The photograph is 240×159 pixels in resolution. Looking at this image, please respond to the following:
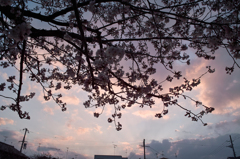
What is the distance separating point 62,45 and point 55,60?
69 centimetres

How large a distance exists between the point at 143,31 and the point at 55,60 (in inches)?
145

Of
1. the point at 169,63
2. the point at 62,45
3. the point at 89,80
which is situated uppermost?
the point at 62,45

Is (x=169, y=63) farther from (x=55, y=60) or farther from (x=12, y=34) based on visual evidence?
(x=55, y=60)

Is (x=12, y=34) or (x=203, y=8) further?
(x=203, y=8)

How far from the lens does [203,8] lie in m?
4.59

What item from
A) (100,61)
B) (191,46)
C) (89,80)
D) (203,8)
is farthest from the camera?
(191,46)

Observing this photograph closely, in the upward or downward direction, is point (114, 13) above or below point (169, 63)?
above

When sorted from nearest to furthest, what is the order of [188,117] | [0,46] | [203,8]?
1. [188,117]
2. [0,46]
3. [203,8]

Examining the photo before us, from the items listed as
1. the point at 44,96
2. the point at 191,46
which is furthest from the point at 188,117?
the point at 44,96

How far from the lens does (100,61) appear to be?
114 inches

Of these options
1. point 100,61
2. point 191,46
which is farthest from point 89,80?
point 191,46

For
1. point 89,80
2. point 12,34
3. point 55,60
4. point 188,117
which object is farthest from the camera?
point 55,60

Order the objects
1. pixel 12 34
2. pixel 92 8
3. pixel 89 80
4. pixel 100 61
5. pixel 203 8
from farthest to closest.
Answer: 1. pixel 203 8
2. pixel 92 8
3. pixel 89 80
4. pixel 100 61
5. pixel 12 34

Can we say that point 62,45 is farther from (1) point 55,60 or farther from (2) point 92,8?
(2) point 92,8
